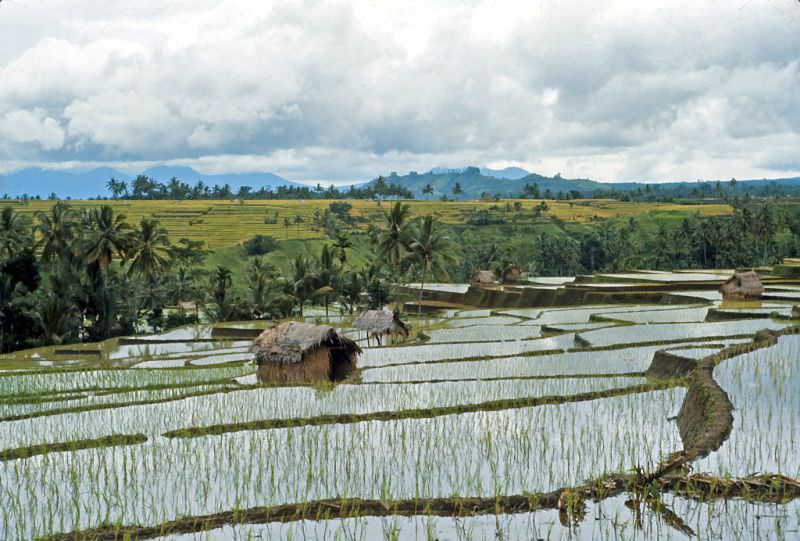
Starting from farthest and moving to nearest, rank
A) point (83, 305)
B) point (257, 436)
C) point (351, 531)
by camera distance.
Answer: point (83, 305) → point (257, 436) → point (351, 531)

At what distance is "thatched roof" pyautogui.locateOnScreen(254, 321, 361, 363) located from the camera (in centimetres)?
1551

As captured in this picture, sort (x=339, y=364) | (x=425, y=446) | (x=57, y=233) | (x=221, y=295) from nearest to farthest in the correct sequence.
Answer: (x=425, y=446) → (x=339, y=364) → (x=57, y=233) → (x=221, y=295)

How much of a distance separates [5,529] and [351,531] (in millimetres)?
2668

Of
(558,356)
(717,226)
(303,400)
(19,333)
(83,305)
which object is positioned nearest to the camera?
(303,400)

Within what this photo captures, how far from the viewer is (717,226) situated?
52.8 m

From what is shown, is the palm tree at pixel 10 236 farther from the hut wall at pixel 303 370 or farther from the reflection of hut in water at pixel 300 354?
the hut wall at pixel 303 370

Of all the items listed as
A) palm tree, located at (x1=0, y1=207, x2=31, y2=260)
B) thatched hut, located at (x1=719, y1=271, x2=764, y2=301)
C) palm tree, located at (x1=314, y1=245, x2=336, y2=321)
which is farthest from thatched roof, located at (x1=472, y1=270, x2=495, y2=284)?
palm tree, located at (x1=0, y1=207, x2=31, y2=260)

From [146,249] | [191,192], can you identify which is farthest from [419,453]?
[191,192]

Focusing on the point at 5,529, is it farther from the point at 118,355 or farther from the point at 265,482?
the point at 118,355

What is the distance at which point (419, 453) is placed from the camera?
24.2 feet

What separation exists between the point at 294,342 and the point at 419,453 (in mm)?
8589

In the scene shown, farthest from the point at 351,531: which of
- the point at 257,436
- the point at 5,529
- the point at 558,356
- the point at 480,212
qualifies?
the point at 480,212

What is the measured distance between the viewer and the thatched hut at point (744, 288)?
82.8 ft

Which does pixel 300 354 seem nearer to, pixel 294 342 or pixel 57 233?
pixel 294 342
